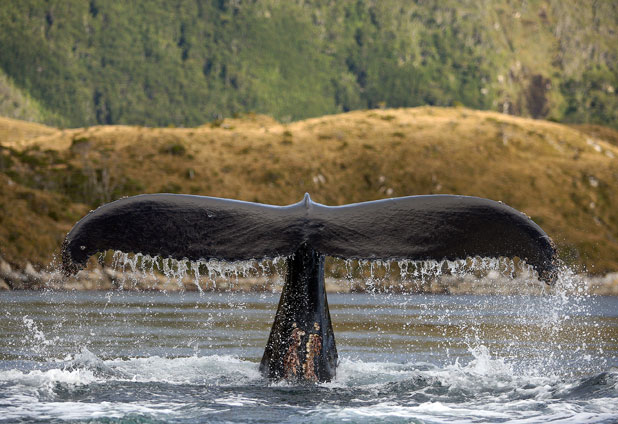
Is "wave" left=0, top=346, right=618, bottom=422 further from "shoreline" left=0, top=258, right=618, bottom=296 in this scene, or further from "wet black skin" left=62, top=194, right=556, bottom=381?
"shoreline" left=0, top=258, right=618, bottom=296

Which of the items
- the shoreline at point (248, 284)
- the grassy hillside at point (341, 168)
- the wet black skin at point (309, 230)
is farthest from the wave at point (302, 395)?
the grassy hillside at point (341, 168)

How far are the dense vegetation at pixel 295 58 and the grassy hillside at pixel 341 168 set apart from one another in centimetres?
7109

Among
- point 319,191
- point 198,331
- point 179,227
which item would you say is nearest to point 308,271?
point 179,227

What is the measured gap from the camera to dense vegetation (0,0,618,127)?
14612 centimetres

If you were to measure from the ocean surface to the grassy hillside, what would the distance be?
3654 cm

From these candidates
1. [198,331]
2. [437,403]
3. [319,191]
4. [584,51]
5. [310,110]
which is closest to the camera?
[437,403]

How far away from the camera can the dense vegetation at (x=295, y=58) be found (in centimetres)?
14612

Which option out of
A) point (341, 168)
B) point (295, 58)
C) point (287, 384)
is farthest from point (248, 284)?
point (295, 58)

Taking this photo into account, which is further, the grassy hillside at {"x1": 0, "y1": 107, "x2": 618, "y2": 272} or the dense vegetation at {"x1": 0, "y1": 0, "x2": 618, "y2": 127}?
the dense vegetation at {"x1": 0, "y1": 0, "x2": 618, "y2": 127}

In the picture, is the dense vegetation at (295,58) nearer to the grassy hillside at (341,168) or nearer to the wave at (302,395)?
the grassy hillside at (341,168)

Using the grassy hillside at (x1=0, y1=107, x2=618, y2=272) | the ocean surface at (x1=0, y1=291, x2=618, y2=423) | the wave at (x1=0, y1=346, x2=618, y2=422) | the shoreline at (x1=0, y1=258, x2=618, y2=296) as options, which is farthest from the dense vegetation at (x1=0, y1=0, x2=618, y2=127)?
the wave at (x1=0, y1=346, x2=618, y2=422)

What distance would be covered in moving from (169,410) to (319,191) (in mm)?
56642

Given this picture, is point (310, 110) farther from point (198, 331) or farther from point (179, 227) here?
→ point (179, 227)

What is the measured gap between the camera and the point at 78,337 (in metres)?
17.5
